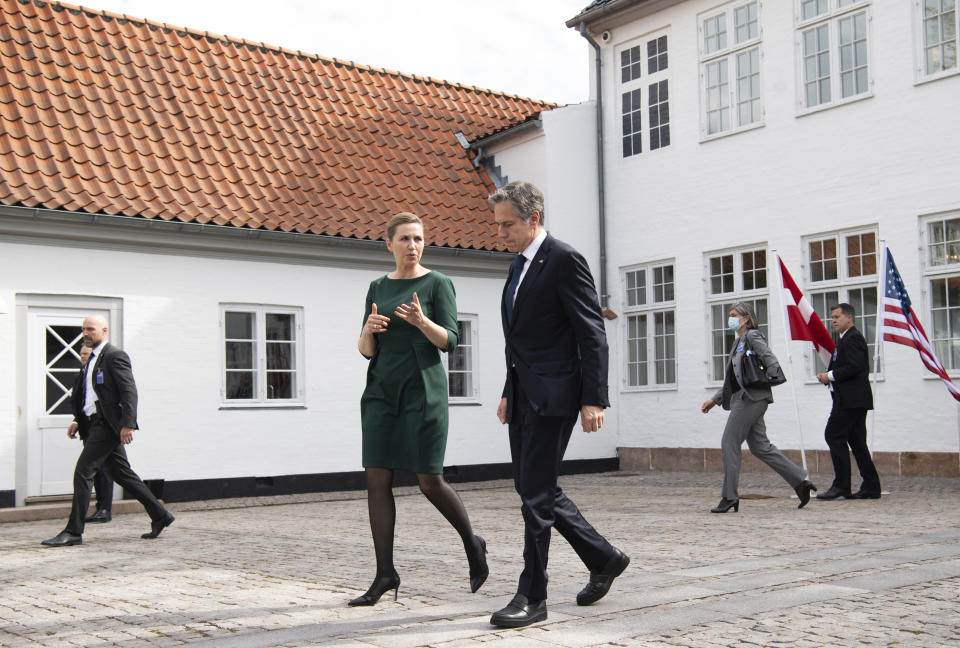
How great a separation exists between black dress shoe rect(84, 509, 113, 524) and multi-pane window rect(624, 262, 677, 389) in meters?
8.96

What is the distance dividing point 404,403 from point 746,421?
18.1 ft

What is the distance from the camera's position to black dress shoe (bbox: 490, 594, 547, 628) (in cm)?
482

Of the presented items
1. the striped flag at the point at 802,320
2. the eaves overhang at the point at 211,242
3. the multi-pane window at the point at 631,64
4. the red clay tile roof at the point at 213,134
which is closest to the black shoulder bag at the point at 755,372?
the striped flag at the point at 802,320

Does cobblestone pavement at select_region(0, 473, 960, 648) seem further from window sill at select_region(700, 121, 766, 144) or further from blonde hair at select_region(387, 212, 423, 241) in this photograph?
window sill at select_region(700, 121, 766, 144)

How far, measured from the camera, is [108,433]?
930cm

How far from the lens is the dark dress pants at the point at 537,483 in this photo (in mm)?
5023

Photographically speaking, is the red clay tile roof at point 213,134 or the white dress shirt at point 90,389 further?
the red clay tile roof at point 213,134

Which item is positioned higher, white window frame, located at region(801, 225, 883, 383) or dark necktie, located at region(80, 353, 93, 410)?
white window frame, located at region(801, 225, 883, 383)

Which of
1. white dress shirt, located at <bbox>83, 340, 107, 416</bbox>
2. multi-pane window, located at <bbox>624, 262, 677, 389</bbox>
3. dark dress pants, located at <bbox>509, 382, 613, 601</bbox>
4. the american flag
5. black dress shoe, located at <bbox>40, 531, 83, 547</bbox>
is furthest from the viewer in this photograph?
multi-pane window, located at <bbox>624, 262, 677, 389</bbox>

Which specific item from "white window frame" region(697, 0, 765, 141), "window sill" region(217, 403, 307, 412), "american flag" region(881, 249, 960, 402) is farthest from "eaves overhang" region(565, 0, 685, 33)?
"window sill" region(217, 403, 307, 412)

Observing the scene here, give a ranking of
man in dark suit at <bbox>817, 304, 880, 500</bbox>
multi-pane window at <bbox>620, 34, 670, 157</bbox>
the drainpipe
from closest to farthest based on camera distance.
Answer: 1. man in dark suit at <bbox>817, 304, 880, 500</bbox>
2. multi-pane window at <bbox>620, 34, 670, 157</bbox>
3. the drainpipe

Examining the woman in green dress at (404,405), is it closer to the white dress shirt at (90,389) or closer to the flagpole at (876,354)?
the white dress shirt at (90,389)

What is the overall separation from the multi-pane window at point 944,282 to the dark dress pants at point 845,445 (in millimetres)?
2682

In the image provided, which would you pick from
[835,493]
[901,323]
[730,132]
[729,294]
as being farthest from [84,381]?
[730,132]
